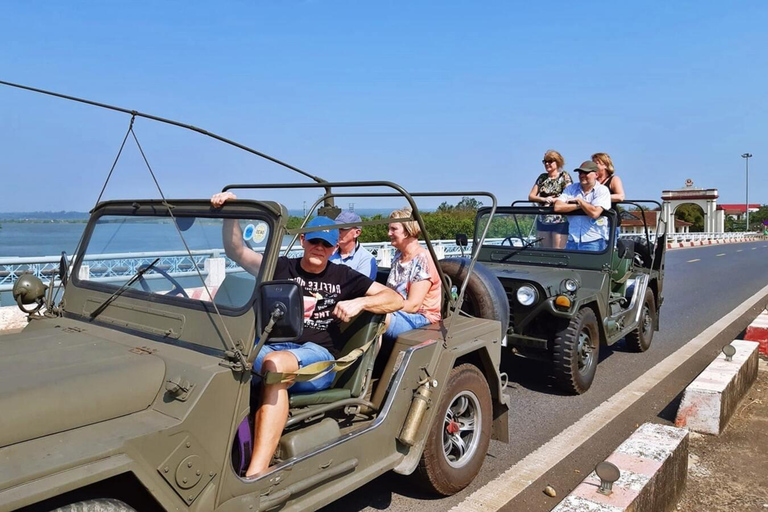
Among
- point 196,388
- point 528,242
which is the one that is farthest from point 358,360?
point 528,242

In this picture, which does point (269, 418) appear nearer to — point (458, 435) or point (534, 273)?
point (458, 435)

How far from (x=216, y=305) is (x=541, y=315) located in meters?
4.04

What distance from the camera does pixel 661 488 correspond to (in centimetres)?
349

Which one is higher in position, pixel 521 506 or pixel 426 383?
pixel 426 383

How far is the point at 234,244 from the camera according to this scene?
3299 millimetres

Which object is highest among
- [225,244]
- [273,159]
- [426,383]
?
[273,159]

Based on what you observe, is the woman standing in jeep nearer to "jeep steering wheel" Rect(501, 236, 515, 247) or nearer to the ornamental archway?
"jeep steering wheel" Rect(501, 236, 515, 247)

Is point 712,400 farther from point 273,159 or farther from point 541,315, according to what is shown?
point 273,159

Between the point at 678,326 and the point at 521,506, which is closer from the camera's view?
the point at 521,506

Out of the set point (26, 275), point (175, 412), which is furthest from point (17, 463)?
point (26, 275)

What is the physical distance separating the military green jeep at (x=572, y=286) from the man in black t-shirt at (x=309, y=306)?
176 cm

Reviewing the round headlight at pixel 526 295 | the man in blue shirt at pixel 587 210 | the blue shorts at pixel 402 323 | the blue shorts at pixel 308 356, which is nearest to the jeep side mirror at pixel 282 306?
the blue shorts at pixel 308 356

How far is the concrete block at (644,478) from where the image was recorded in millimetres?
3047

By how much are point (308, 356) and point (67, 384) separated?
1234 millimetres
